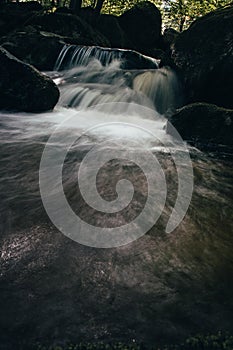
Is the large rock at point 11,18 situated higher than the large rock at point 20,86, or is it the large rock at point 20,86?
the large rock at point 11,18

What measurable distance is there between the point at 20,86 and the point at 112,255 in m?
7.70

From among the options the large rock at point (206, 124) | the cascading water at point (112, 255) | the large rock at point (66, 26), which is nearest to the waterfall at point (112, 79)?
the large rock at point (66, 26)

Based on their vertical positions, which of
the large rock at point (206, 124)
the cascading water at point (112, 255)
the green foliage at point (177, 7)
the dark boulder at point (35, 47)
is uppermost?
the green foliage at point (177, 7)

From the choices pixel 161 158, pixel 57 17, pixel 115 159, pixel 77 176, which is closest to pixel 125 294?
pixel 77 176

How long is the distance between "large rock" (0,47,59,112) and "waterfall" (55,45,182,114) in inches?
69.2

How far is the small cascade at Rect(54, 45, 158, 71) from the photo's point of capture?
13.4 meters

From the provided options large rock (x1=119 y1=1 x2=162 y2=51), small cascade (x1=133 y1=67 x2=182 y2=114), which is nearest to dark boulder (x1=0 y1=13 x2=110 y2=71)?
small cascade (x1=133 y1=67 x2=182 y2=114)

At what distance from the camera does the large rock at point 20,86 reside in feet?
30.1

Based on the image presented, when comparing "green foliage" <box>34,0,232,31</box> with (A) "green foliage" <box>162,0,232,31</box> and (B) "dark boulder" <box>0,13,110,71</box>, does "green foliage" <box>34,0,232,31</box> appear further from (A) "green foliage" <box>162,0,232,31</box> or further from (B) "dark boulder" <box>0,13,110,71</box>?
(B) "dark boulder" <box>0,13,110,71</box>

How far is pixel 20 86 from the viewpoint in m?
9.14

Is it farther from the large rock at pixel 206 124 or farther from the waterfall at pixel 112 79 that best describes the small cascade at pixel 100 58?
the large rock at pixel 206 124

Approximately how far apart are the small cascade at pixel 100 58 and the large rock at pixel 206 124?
20.7ft

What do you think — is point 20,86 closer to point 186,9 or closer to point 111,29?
point 111,29

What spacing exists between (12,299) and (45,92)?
8129 millimetres
